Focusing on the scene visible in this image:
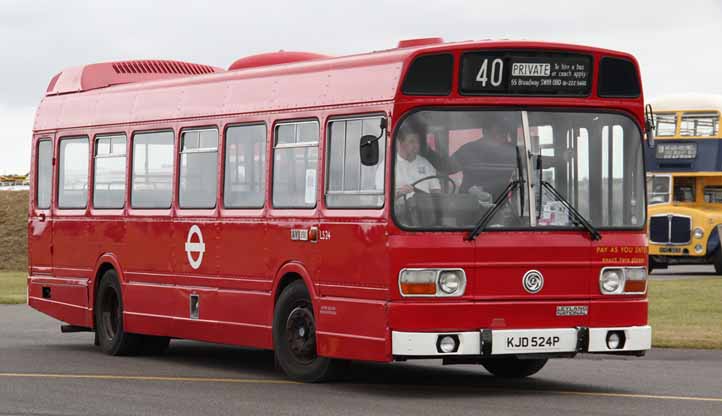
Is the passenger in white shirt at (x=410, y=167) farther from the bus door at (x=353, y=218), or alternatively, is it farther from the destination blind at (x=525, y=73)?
the destination blind at (x=525, y=73)

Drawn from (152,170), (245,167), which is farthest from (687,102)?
(245,167)

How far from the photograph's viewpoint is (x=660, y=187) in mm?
39656

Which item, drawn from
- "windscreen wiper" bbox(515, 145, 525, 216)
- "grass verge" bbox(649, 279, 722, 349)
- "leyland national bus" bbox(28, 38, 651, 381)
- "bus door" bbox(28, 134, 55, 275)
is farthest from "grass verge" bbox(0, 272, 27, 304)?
"windscreen wiper" bbox(515, 145, 525, 216)

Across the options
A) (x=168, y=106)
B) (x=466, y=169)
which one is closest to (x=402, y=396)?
(x=466, y=169)

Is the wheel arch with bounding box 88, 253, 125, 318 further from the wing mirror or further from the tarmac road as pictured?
the wing mirror

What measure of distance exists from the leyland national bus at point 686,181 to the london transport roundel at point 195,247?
924 inches

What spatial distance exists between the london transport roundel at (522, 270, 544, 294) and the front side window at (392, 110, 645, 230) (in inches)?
15.6

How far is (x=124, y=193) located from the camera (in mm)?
18562

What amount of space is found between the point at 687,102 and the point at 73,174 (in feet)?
74.5

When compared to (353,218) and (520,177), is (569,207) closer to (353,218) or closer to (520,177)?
(520,177)

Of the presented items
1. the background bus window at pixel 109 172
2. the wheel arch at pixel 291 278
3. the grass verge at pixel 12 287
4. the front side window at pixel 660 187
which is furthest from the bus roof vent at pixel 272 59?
the front side window at pixel 660 187

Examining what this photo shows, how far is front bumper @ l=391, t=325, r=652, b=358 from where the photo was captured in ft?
43.2

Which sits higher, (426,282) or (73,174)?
(73,174)

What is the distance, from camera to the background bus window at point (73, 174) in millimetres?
19578
